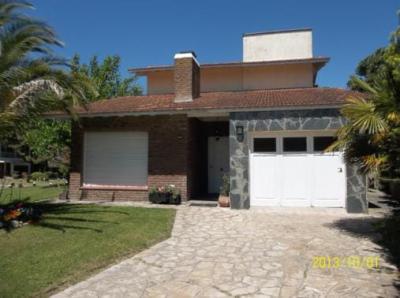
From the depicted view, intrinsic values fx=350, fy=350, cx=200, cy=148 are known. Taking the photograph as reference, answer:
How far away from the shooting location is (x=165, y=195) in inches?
512

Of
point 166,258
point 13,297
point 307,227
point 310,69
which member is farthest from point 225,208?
point 310,69

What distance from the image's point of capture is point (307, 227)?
9070 mm

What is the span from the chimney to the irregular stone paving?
6.78 metres

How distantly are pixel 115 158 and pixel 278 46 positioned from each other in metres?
12.5

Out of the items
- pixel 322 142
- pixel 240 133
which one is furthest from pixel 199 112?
pixel 322 142

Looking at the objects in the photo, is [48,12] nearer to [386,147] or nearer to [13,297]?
[13,297]

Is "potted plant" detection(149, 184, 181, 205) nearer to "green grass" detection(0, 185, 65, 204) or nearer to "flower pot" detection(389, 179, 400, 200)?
"green grass" detection(0, 185, 65, 204)

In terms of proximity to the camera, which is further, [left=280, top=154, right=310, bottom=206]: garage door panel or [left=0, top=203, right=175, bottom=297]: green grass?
[left=280, top=154, right=310, bottom=206]: garage door panel

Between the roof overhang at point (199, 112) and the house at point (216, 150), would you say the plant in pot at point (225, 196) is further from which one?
the roof overhang at point (199, 112)

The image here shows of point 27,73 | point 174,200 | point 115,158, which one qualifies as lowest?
point 174,200

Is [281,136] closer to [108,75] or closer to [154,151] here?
[154,151]

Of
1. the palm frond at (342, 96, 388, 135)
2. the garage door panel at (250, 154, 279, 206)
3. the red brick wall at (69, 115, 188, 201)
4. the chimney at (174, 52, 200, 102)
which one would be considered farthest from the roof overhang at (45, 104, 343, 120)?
the palm frond at (342, 96, 388, 135)

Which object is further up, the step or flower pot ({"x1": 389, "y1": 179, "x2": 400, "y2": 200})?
flower pot ({"x1": 389, "y1": 179, "x2": 400, "y2": 200})

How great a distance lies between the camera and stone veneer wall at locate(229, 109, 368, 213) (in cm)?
1141
